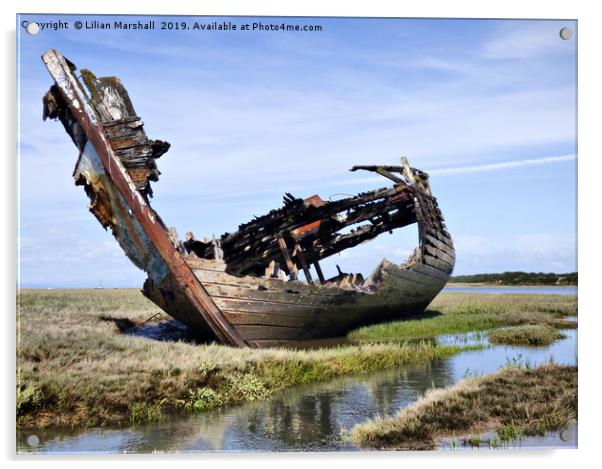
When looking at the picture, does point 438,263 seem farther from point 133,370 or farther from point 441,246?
point 133,370

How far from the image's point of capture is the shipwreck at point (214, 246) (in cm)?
991

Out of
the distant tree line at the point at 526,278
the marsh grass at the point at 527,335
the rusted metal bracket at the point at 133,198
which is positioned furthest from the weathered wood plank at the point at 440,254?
the rusted metal bracket at the point at 133,198

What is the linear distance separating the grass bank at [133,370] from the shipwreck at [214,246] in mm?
875

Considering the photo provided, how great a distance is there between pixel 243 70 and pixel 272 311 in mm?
4213

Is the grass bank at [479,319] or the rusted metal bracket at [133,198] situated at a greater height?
the rusted metal bracket at [133,198]

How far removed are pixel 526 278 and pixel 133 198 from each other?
7.04 m

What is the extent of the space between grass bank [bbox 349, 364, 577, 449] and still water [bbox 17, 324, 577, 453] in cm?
21

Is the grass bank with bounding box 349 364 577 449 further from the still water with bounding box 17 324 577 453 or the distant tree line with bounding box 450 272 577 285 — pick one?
the distant tree line with bounding box 450 272 577 285

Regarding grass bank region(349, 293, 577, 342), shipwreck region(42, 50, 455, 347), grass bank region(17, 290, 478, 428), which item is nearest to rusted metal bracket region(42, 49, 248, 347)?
shipwreck region(42, 50, 455, 347)

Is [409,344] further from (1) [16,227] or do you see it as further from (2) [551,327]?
(1) [16,227]

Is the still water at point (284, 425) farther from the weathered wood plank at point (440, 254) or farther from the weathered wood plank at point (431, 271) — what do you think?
the weathered wood plank at point (440, 254)

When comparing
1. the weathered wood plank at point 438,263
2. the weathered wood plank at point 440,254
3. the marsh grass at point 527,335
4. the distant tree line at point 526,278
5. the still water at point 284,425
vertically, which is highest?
the weathered wood plank at point 440,254

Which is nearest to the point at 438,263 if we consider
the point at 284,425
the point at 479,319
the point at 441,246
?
the point at 441,246
